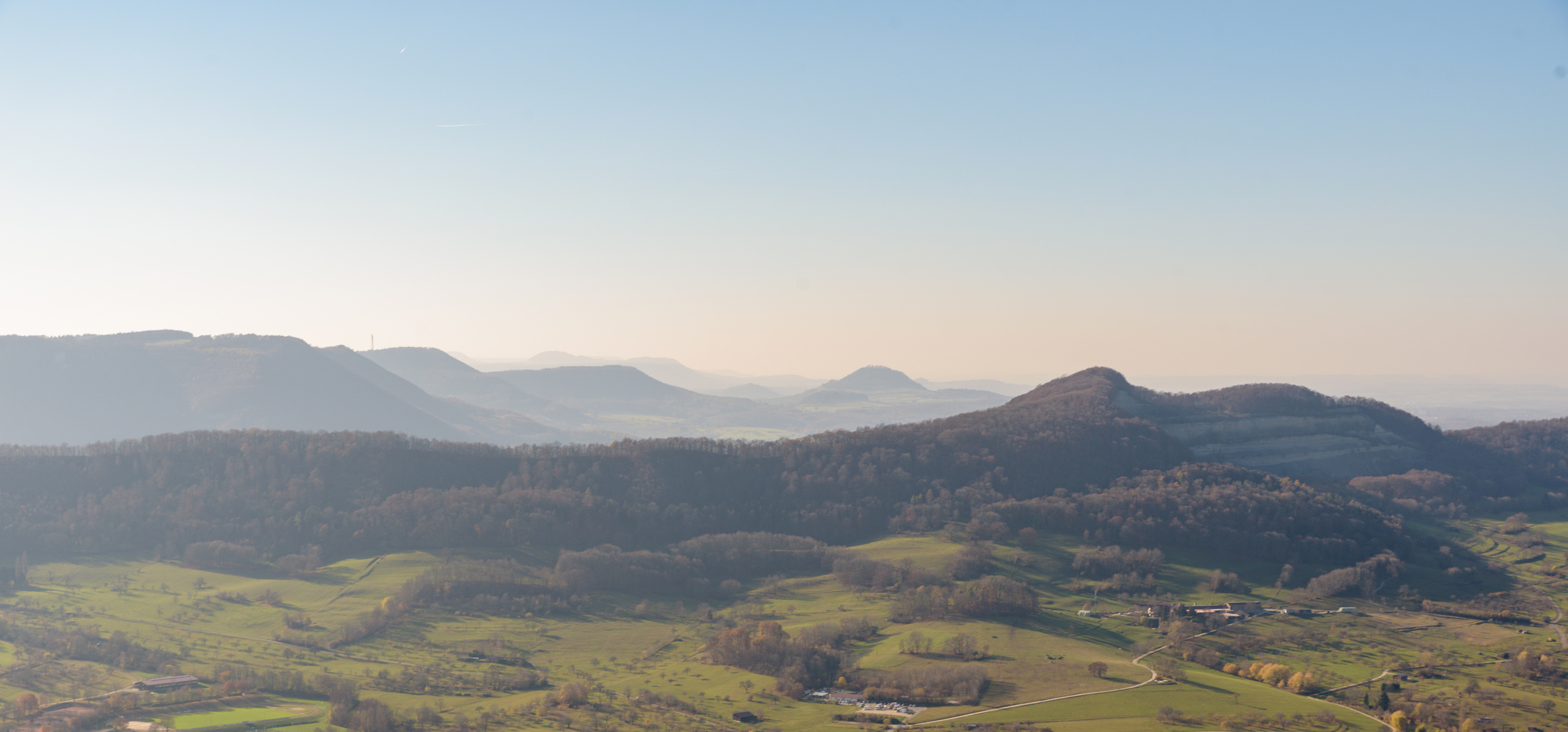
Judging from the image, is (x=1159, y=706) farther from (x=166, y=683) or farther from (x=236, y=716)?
(x=166, y=683)

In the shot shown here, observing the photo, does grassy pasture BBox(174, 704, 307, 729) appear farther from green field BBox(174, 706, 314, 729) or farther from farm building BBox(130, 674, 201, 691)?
farm building BBox(130, 674, 201, 691)

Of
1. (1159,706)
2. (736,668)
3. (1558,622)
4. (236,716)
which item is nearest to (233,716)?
(236,716)

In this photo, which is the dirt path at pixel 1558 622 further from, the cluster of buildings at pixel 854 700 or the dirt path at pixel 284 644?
the dirt path at pixel 284 644

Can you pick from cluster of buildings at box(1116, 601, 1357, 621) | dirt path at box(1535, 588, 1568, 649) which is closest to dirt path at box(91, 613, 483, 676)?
cluster of buildings at box(1116, 601, 1357, 621)

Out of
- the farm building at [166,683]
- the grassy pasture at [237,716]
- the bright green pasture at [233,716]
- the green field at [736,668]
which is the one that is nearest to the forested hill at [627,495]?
the green field at [736,668]

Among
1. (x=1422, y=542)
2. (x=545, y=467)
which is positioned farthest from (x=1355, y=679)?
(x=545, y=467)

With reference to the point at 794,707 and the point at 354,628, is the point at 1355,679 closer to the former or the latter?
the point at 794,707
